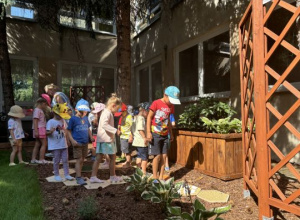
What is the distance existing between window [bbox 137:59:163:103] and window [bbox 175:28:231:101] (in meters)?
1.69

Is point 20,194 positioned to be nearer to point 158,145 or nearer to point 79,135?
point 79,135

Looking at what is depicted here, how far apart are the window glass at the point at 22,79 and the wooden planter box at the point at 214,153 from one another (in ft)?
26.0

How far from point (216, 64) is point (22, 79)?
309 inches

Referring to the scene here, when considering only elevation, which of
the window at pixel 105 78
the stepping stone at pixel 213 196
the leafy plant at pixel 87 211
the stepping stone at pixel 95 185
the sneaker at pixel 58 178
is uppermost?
the window at pixel 105 78

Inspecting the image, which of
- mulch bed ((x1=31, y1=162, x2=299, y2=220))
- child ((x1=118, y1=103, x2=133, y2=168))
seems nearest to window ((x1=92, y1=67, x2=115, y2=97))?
child ((x1=118, y1=103, x2=133, y2=168))

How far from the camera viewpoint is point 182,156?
5.52 meters

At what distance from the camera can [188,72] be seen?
8648 millimetres

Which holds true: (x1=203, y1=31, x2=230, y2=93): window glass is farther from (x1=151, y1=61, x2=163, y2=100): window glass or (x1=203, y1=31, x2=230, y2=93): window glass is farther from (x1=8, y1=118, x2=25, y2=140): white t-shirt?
(x1=8, y1=118, x2=25, y2=140): white t-shirt

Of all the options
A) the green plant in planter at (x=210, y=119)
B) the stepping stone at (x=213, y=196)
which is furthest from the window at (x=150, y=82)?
the stepping stone at (x=213, y=196)

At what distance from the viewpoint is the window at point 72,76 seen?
38.6ft

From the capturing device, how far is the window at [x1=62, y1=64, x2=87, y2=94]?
11.8 m

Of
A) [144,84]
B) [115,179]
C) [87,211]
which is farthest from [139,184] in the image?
[144,84]

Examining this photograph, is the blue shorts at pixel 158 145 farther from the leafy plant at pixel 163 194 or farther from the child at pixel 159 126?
the leafy plant at pixel 163 194

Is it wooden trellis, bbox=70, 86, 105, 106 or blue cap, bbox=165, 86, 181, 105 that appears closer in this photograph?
blue cap, bbox=165, 86, 181, 105
